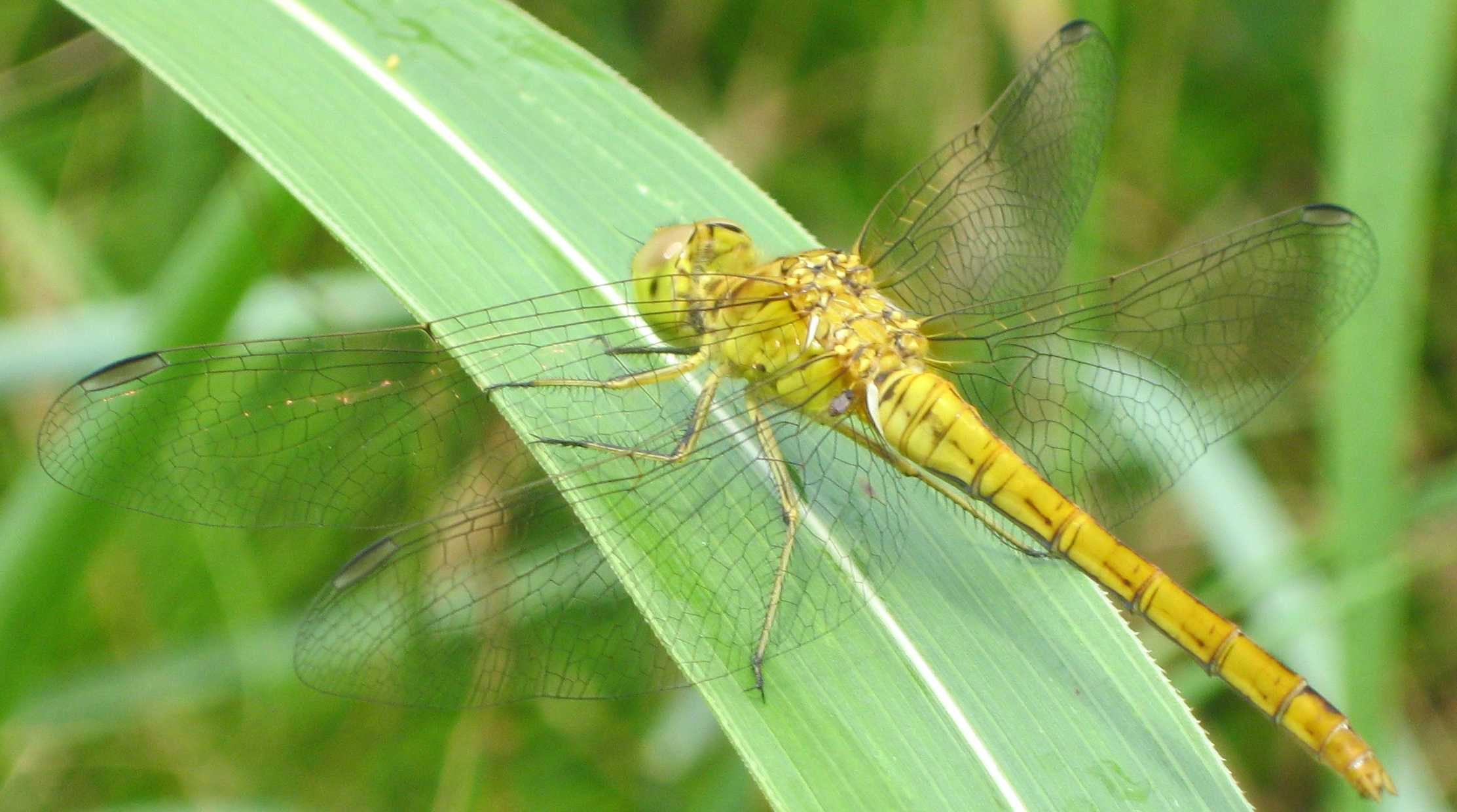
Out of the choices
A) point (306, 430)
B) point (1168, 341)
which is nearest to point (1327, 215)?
point (1168, 341)

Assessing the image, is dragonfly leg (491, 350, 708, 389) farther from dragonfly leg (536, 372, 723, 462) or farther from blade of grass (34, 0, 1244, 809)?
blade of grass (34, 0, 1244, 809)

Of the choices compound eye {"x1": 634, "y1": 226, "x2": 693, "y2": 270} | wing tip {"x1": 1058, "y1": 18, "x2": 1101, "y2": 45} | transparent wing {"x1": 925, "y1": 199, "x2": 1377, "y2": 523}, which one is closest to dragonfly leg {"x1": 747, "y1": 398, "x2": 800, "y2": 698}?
compound eye {"x1": 634, "y1": 226, "x2": 693, "y2": 270}

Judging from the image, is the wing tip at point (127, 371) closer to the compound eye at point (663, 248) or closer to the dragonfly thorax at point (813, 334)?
the compound eye at point (663, 248)

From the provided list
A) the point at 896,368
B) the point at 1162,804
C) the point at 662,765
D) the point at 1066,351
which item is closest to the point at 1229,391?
the point at 1066,351

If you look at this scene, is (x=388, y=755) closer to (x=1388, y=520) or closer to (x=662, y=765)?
(x=662, y=765)

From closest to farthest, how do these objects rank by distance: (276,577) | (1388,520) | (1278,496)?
(1388,520) < (276,577) < (1278,496)
